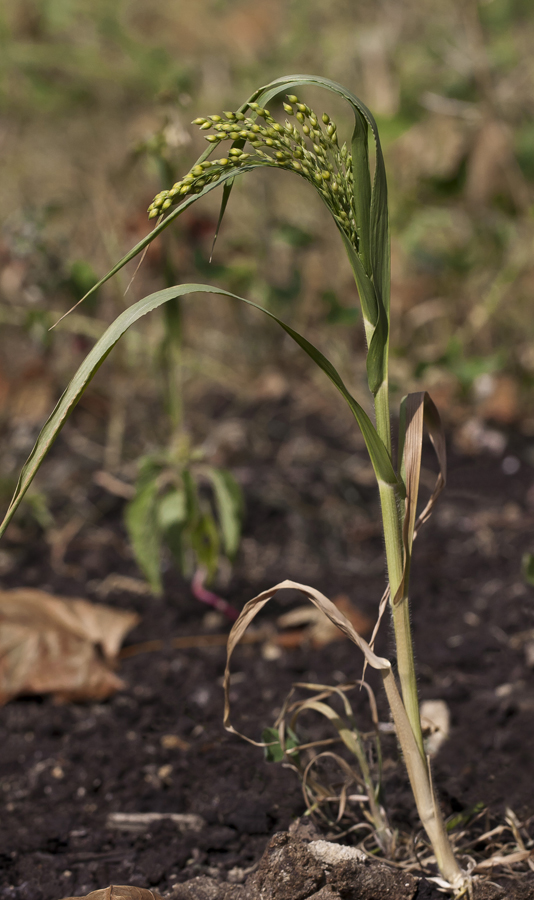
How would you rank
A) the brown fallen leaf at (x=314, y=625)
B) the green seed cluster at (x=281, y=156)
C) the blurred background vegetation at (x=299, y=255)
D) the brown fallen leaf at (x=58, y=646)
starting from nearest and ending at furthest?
the green seed cluster at (x=281, y=156) < the brown fallen leaf at (x=58, y=646) < the brown fallen leaf at (x=314, y=625) < the blurred background vegetation at (x=299, y=255)

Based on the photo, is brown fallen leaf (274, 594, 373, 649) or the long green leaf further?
brown fallen leaf (274, 594, 373, 649)

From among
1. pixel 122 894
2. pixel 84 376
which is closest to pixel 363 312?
pixel 84 376

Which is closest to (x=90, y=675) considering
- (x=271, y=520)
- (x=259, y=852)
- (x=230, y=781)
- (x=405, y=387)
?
(x=230, y=781)

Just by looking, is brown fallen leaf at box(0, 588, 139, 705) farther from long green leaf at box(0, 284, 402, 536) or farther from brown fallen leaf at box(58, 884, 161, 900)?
long green leaf at box(0, 284, 402, 536)

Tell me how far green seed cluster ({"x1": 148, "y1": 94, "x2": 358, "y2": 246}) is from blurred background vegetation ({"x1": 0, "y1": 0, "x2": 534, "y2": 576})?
853 mm

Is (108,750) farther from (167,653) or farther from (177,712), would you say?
(167,653)

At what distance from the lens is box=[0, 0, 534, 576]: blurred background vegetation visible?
2016 mm

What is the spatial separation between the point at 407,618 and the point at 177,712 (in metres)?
0.71

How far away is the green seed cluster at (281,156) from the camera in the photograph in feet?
2.24

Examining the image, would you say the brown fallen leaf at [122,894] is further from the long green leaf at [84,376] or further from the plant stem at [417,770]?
the long green leaf at [84,376]

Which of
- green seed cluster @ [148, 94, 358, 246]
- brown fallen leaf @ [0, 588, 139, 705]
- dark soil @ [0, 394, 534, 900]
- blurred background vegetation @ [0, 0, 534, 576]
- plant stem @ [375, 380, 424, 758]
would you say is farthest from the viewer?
blurred background vegetation @ [0, 0, 534, 576]

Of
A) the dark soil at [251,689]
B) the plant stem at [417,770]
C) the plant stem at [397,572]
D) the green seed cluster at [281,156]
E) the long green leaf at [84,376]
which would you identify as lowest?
the dark soil at [251,689]

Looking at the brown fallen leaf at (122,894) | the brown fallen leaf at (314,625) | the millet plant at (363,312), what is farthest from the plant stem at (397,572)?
the brown fallen leaf at (314,625)

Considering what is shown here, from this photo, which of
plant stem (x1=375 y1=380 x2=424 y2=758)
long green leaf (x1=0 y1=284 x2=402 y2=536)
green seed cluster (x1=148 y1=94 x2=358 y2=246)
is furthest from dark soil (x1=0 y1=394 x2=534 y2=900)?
green seed cluster (x1=148 y1=94 x2=358 y2=246)
